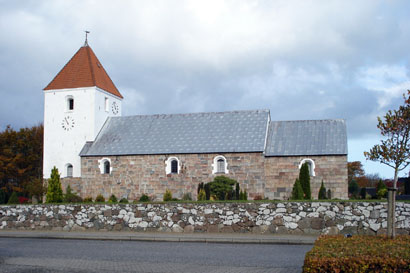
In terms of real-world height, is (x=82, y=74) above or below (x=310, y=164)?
above

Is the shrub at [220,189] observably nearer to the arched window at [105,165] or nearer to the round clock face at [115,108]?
the arched window at [105,165]

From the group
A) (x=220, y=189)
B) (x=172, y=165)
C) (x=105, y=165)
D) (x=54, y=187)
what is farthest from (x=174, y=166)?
(x=54, y=187)

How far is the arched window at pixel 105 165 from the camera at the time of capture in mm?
29594

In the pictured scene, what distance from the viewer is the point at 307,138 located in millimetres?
28578

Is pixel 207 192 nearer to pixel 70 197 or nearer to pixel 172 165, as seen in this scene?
pixel 172 165

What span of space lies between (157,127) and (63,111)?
21.5 feet

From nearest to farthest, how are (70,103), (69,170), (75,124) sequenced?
1. (69,170)
2. (75,124)
3. (70,103)

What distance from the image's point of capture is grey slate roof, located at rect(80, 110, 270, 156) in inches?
1120

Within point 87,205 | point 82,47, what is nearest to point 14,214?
point 87,205

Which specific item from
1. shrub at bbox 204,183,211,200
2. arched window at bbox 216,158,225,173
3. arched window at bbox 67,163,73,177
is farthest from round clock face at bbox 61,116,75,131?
shrub at bbox 204,183,211,200

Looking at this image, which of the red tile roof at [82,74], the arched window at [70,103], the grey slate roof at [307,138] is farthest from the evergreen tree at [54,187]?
the grey slate roof at [307,138]

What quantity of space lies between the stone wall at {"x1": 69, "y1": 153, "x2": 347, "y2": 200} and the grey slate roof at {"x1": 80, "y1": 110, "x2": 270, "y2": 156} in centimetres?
53

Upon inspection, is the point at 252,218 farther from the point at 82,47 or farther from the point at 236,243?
the point at 82,47

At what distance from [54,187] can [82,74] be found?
322 inches
